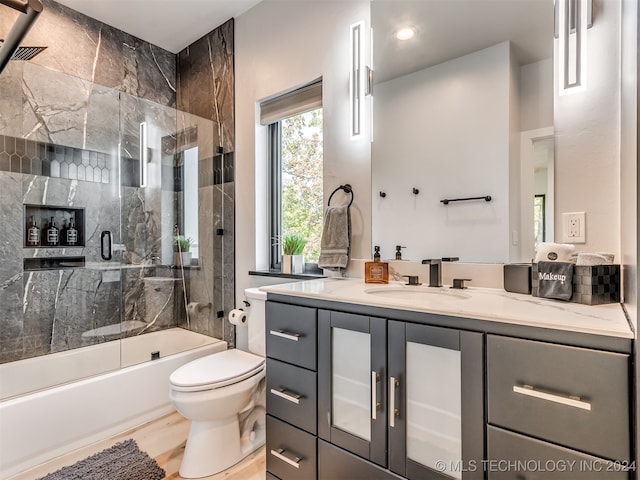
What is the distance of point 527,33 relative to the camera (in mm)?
1363

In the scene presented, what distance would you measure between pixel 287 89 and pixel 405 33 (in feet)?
2.62

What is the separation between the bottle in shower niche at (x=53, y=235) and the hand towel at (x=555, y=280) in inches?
111

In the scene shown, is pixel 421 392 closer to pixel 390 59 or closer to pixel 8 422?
pixel 390 59

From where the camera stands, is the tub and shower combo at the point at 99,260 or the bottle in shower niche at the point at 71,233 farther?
the bottle in shower niche at the point at 71,233

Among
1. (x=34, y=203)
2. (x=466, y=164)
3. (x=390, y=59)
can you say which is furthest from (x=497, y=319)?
(x=34, y=203)

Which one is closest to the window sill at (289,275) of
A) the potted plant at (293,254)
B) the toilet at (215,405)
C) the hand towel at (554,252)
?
the potted plant at (293,254)

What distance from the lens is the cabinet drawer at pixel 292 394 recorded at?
4.32ft

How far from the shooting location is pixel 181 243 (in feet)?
8.96

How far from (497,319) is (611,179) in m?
0.72

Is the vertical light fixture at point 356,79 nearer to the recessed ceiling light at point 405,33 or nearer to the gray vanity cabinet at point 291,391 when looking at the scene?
the recessed ceiling light at point 405,33

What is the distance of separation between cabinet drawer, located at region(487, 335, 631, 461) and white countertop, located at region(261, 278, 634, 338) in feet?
0.18

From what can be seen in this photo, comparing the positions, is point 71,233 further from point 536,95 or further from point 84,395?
point 536,95

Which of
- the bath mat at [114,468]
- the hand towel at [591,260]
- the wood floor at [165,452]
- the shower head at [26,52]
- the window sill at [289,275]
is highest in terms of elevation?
the shower head at [26,52]

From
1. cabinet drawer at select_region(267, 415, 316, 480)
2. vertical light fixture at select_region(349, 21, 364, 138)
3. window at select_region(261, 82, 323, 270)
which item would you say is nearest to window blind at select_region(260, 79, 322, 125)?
window at select_region(261, 82, 323, 270)
